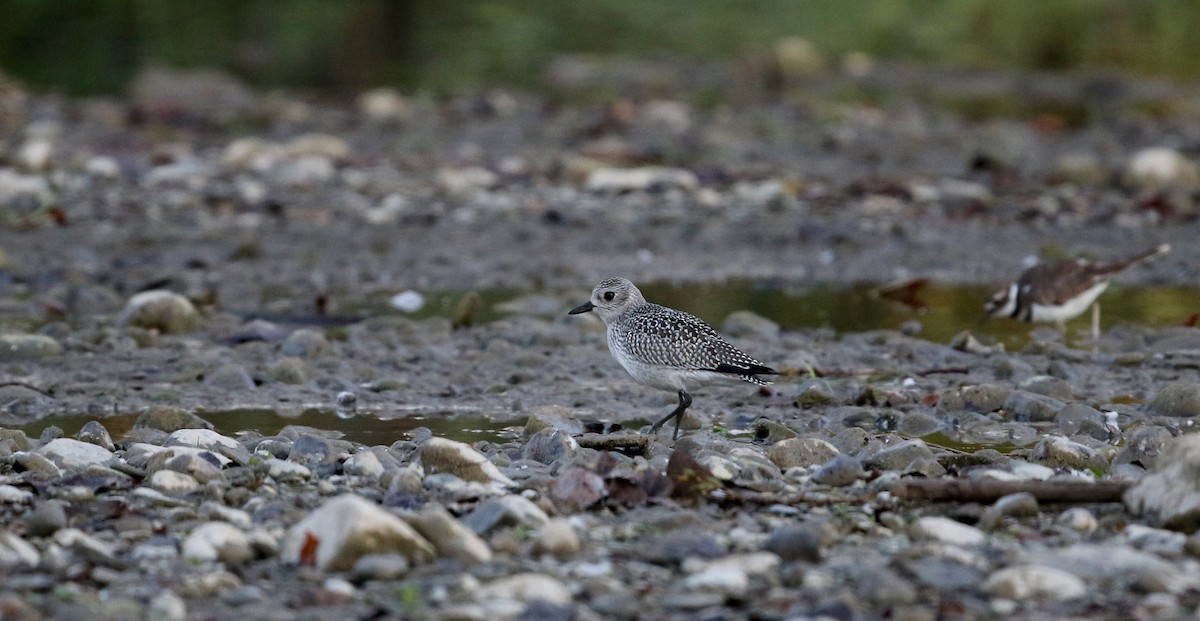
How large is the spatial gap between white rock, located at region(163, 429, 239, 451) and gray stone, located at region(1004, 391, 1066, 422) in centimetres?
301

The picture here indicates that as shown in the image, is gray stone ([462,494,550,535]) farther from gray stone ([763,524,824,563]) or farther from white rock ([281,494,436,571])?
gray stone ([763,524,824,563])

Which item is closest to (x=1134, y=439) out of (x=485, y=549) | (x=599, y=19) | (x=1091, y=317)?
(x=485, y=549)

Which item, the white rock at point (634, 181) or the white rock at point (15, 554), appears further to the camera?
the white rock at point (634, 181)

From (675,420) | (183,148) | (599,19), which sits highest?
(599,19)

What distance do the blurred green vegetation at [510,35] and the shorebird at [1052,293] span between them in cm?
1240

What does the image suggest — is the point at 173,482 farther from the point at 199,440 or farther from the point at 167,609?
the point at 167,609

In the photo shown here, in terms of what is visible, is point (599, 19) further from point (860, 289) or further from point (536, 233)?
point (860, 289)

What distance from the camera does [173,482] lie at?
4688 mm

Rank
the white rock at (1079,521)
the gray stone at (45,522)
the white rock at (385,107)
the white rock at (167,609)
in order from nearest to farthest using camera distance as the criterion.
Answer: the white rock at (167,609)
the gray stone at (45,522)
the white rock at (1079,521)
the white rock at (385,107)

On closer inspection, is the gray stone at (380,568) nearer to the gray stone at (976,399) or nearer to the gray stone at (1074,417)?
the gray stone at (1074,417)

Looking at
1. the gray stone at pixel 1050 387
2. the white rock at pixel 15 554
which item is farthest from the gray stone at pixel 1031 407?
the white rock at pixel 15 554

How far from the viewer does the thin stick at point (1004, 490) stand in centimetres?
445

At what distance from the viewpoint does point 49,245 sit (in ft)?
34.1

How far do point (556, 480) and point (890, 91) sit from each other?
693 inches
